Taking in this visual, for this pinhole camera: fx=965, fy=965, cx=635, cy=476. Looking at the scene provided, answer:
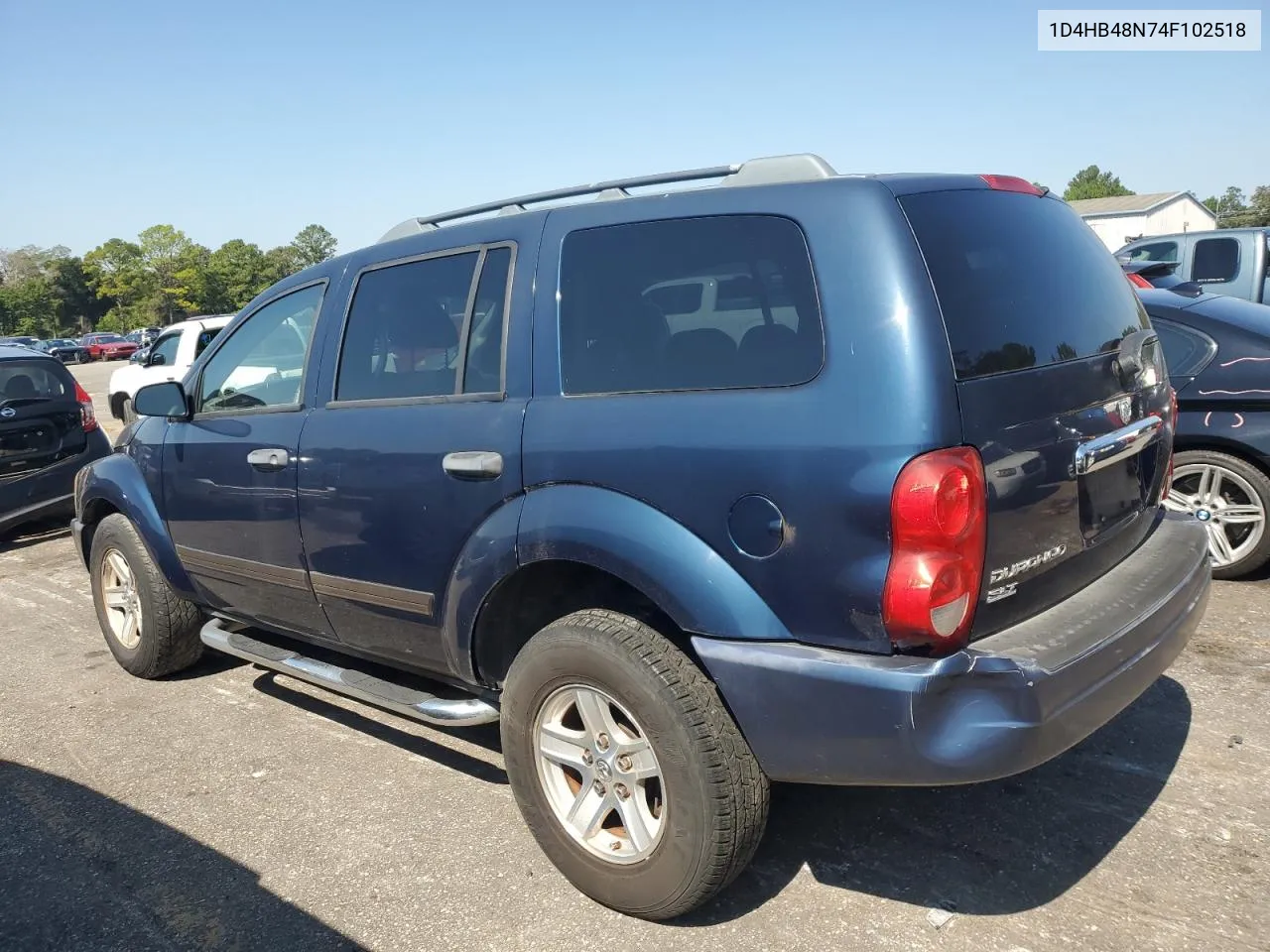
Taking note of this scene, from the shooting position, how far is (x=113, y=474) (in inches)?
181

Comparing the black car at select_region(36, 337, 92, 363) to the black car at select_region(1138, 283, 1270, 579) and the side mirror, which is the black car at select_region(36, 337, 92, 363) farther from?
the black car at select_region(1138, 283, 1270, 579)

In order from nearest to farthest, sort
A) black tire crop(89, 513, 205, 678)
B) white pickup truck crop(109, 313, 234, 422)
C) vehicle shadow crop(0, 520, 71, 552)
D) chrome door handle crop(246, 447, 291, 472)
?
chrome door handle crop(246, 447, 291, 472) < black tire crop(89, 513, 205, 678) < vehicle shadow crop(0, 520, 71, 552) < white pickup truck crop(109, 313, 234, 422)

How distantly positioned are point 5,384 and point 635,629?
7.25 m

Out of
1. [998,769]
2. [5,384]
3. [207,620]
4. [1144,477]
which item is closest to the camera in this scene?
[998,769]

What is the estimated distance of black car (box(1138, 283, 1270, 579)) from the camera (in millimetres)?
4875

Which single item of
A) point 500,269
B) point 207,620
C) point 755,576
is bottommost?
point 207,620

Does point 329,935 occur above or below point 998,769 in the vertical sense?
below

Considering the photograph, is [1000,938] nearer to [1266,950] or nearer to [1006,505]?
[1266,950]

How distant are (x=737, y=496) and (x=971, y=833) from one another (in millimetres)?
1467

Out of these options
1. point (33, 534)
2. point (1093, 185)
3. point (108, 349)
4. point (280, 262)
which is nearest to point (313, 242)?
point (280, 262)

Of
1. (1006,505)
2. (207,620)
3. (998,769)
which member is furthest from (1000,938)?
(207,620)

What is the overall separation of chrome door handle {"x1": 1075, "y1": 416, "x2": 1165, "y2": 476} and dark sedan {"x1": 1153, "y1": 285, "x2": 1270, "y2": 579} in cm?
233

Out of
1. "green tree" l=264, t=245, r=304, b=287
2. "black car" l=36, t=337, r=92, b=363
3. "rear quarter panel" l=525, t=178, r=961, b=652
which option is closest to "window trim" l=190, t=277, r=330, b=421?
"rear quarter panel" l=525, t=178, r=961, b=652

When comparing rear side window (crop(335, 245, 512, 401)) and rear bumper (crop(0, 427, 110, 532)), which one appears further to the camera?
rear bumper (crop(0, 427, 110, 532))
